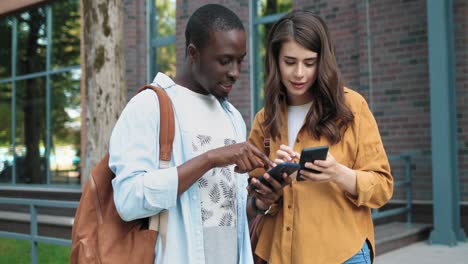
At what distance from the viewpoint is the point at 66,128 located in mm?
12266

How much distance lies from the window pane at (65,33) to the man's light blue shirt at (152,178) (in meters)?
10.7

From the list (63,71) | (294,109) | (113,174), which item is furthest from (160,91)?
(63,71)

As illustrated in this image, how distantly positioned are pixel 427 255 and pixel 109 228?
514cm

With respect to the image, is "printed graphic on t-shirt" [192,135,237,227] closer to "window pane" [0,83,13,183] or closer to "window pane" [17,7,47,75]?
"window pane" [17,7,47,75]

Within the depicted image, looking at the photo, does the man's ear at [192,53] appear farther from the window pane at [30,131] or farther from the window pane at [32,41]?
the window pane at [32,41]

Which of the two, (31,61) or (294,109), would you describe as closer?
(294,109)

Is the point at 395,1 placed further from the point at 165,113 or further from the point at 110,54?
the point at 165,113

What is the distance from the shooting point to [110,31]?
482 cm

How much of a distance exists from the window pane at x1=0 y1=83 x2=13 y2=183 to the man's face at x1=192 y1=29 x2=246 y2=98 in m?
12.8

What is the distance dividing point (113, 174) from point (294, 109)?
0.84 m

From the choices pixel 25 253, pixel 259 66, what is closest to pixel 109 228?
pixel 25 253

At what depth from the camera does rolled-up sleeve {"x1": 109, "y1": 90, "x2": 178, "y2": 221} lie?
176 cm

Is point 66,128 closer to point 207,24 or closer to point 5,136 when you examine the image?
point 5,136

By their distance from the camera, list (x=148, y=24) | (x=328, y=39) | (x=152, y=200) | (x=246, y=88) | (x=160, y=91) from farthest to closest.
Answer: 1. (x=148, y=24)
2. (x=246, y=88)
3. (x=328, y=39)
4. (x=160, y=91)
5. (x=152, y=200)
